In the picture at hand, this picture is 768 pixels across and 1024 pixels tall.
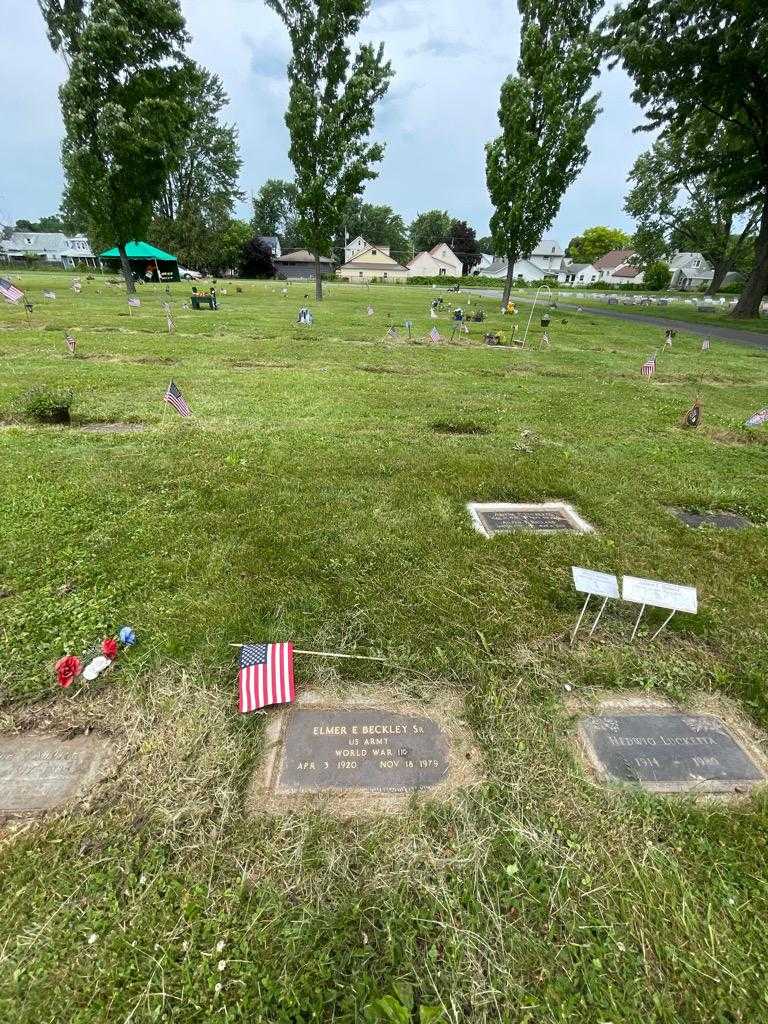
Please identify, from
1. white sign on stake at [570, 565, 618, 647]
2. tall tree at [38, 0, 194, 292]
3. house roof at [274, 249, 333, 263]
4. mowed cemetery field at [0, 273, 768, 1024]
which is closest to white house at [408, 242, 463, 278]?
house roof at [274, 249, 333, 263]

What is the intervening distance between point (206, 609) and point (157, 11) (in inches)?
1150

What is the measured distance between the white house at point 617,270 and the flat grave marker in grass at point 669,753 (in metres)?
93.3

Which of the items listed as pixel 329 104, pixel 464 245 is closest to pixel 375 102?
pixel 329 104

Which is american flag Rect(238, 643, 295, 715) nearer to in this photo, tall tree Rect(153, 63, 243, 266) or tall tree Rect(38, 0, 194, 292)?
tall tree Rect(38, 0, 194, 292)

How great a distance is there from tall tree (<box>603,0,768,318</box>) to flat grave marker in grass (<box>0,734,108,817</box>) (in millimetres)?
28255

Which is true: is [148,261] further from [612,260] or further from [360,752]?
[612,260]

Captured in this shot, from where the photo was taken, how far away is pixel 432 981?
1740 millimetres

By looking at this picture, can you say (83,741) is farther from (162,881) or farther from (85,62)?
(85,62)

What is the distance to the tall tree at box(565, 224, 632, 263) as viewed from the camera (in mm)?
95188

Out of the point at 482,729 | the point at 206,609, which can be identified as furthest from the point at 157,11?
the point at 482,729

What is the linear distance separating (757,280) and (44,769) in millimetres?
37074

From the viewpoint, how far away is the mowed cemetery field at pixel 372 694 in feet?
5.76

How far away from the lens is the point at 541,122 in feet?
77.1

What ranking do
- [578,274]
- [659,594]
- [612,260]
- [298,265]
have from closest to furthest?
[659,594] → [298,265] → [612,260] → [578,274]
